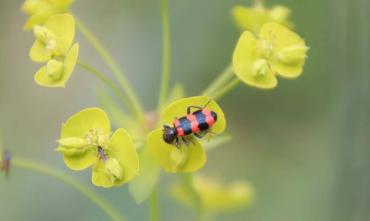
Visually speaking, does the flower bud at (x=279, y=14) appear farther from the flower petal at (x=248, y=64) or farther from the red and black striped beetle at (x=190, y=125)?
the red and black striped beetle at (x=190, y=125)

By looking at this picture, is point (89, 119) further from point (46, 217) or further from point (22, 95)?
point (22, 95)

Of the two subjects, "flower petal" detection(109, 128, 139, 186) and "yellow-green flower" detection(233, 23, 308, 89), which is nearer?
"flower petal" detection(109, 128, 139, 186)

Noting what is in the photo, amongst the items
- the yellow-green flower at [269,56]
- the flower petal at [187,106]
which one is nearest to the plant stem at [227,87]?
the yellow-green flower at [269,56]

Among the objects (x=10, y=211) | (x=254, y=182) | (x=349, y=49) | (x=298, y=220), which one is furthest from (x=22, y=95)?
(x=349, y=49)

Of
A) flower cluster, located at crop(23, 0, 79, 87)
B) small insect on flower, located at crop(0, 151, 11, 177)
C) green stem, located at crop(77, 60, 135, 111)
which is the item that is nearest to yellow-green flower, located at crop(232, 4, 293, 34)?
green stem, located at crop(77, 60, 135, 111)

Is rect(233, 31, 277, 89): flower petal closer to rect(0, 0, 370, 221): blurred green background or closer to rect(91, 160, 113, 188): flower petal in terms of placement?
rect(91, 160, 113, 188): flower petal

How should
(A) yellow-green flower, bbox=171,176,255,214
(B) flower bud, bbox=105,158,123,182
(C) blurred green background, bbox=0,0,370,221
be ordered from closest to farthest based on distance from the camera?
(B) flower bud, bbox=105,158,123,182, (A) yellow-green flower, bbox=171,176,255,214, (C) blurred green background, bbox=0,0,370,221

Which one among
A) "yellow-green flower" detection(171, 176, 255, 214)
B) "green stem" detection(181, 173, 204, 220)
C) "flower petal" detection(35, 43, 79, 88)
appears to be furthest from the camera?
"yellow-green flower" detection(171, 176, 255, 214)
